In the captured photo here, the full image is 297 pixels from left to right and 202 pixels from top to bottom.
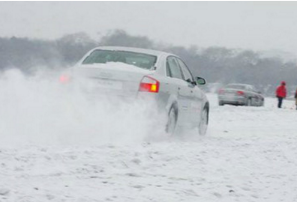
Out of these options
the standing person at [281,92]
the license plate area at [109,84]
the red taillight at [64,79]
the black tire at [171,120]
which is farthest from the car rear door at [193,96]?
the standing person at [281,92]

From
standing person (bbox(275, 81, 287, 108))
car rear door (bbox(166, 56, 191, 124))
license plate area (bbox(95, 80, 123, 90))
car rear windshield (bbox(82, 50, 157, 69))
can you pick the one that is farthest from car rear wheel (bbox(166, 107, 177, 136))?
standing person (bbox(275, 81, 287, 108))

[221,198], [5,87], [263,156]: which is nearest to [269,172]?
[263,156]

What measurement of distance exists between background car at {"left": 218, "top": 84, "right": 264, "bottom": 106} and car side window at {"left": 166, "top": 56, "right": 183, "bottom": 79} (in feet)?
71.4

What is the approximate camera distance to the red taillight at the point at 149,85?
31.1 ft

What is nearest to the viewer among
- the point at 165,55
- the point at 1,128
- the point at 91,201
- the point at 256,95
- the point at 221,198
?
the point at 91,201

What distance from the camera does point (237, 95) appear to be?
1297 inches

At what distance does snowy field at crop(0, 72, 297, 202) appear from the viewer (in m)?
5.52

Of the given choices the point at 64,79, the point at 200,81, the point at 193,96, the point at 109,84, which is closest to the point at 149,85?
the point at 109,84

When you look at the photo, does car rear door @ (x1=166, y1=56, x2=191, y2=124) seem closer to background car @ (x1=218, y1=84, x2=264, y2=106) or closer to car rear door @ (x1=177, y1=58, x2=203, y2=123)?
car rear door @ (x1=177, y1=58, x2=203, y2=123)

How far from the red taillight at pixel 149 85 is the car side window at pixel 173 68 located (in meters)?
0.99

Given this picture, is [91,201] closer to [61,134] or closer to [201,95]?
[61,134]

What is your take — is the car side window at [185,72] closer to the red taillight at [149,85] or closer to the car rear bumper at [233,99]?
the red taillight at [149,85]

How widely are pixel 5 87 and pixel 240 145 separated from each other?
3.82 metres

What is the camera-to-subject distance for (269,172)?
7.54 metres
